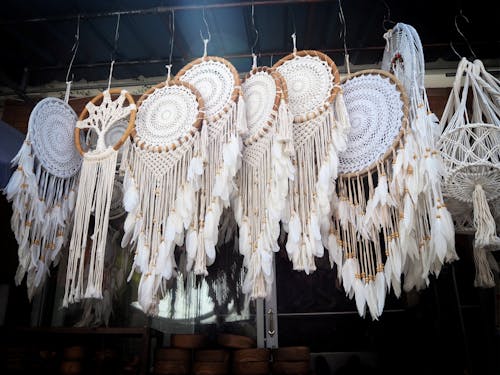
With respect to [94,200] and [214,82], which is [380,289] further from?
[94,200]

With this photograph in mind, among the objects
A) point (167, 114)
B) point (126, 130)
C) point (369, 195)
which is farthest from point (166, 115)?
point (369, 195)

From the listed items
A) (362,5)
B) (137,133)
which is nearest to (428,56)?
(362,5)

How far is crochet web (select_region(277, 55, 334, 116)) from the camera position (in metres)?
1.31

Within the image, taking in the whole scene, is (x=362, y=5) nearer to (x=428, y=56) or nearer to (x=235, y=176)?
(x=428, y=56)

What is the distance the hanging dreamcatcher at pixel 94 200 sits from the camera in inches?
49.8

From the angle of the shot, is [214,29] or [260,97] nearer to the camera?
[260,97]

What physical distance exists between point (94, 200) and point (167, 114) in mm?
384

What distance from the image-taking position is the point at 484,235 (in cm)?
130

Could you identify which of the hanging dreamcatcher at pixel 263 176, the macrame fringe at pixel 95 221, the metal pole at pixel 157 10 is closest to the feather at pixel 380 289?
the hanging dreamcatcher at pixel 263 176

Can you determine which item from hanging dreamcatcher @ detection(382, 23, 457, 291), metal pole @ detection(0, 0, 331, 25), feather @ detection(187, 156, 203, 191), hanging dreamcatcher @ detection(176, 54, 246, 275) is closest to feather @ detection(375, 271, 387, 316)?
hanging dreamcatcher @ detection(382, 23, 457, 291)

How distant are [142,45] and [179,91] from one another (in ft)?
2.21

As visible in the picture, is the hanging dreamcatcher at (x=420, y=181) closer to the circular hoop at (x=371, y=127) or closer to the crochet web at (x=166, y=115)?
the circular hoop at (x=371, y=127)

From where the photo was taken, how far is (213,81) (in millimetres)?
1396

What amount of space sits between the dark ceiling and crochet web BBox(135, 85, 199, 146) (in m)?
0.38
